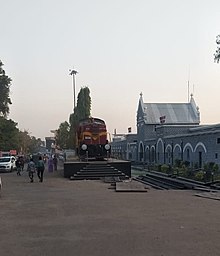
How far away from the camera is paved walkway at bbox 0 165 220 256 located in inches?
344

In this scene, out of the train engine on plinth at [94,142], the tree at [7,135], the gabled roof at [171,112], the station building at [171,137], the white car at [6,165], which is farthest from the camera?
the gabled roof at [171,112]

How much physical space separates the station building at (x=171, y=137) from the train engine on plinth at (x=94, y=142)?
9.77m

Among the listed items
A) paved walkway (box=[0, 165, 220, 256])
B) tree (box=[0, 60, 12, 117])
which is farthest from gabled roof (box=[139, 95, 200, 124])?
paved walkway (box=[0, 165, 220, 256])

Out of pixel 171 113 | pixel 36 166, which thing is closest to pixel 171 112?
pixel 171 113

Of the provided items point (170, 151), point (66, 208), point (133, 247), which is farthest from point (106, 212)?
point (170, 151)

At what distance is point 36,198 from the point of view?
1862cm

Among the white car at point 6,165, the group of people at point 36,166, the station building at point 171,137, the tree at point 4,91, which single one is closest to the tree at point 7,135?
the tree at point 4,91

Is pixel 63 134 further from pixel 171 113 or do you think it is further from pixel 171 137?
pixel 171 137

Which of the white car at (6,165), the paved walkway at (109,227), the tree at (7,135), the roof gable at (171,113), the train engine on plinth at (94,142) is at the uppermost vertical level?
the roof gable at (171,113)

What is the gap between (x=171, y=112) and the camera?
7269 centimetres

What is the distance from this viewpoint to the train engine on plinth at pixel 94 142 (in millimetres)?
36750

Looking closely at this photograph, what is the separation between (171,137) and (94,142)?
19.4 meters

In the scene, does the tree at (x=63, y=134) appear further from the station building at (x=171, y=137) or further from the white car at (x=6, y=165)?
the white car at (x=6, y=165)

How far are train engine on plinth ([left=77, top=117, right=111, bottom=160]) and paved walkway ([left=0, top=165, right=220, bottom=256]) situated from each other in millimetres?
18629
